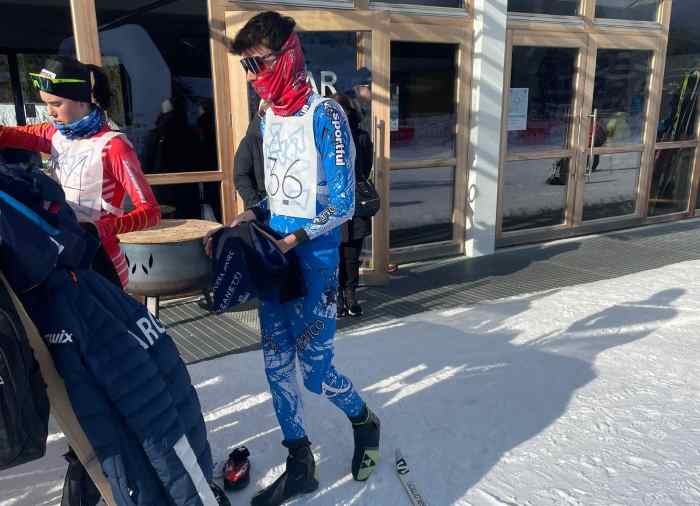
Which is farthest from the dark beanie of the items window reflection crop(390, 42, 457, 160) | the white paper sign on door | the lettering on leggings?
the white paper sign on door

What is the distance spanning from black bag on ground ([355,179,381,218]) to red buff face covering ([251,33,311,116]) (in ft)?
6.64

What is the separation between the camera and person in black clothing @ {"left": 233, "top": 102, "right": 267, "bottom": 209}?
3.92 meters

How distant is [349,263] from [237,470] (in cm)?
226

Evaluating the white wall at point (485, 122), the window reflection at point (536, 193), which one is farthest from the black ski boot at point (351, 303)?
the window reflection at point (536, 193)

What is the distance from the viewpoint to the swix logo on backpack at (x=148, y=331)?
1.59 meters

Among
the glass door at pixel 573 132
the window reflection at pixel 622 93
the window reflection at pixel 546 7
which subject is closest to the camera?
the window reflection at pixel 546 7

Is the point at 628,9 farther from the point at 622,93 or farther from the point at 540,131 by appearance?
the point at 540,131

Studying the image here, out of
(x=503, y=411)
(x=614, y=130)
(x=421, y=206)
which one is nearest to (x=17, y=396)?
(x=503, y=411)

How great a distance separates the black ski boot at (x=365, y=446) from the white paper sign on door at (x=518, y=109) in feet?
16.4

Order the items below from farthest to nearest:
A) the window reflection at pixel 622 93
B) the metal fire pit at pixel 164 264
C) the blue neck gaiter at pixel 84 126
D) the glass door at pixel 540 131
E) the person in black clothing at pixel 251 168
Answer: the window reflection at pixel 622 93 < the glass door at pixel 540 131 < the person in black clothing at pixel 251 168 < the metal fire pit at pixel 164 264 < the blue neck gaiter at pixel 84 126

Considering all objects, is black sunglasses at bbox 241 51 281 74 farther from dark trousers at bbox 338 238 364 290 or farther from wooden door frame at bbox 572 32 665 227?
wooden door frame at bbox 572 32 665 227

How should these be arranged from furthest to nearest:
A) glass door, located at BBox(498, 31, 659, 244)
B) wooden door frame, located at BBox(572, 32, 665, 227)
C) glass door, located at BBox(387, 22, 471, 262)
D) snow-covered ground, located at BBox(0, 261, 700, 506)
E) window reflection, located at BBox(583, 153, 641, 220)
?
1. window reflection, located at BBox(583, 153, 641, 220)
2. wooden door frame, located at BBox(572, 32, 665, 227)
3. glass door, located at BBox(498, 31, 659, 244)
4. glass door, located at BBox(387, 22, 471, 262)
5. snow-covered ground, located at BBox(0, 261, 700, 506)

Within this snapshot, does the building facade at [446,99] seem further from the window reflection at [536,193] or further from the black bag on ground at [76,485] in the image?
the black bag on ground at [76,485]

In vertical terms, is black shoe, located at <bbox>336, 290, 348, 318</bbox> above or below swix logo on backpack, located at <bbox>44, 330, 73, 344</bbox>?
below
